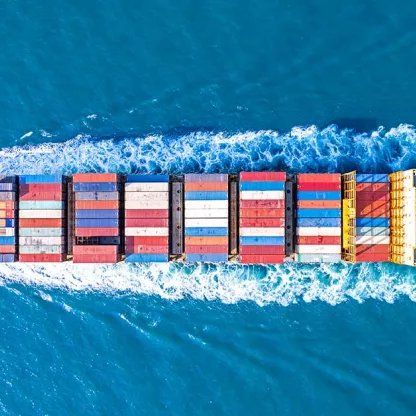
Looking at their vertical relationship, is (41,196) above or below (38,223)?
above

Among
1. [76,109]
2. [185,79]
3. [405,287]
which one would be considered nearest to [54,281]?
[76,109]

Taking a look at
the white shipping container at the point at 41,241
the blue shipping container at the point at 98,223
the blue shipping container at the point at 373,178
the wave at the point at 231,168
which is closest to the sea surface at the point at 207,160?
the wave at the point at 231,168

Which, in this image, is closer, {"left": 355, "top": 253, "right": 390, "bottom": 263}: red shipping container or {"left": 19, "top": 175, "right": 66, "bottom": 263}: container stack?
{"left": 355, "top": 253, "right": 390, "bottom": 263}: red shipping container

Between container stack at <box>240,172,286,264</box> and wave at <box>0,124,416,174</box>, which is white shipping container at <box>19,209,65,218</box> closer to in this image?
wave at <box>0,124,416,174</box>

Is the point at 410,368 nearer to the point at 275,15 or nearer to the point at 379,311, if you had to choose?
the point at 379,311

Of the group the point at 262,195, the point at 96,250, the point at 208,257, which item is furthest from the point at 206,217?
the point at 96,250

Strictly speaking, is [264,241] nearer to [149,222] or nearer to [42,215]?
[149,222]

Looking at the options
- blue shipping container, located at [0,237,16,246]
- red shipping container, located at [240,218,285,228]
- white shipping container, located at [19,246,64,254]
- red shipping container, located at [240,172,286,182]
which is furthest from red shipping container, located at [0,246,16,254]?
red shipping container, located at [240,172,286,182]
